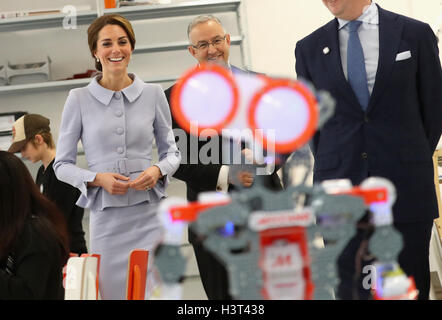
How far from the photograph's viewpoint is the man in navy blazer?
4.83 ft

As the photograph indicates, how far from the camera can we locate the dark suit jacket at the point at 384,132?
1474mm

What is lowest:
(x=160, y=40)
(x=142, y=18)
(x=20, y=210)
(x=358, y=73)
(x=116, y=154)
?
(x=20, y=210)

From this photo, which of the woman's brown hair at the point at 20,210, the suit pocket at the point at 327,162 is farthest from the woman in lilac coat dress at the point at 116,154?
the suit pocket at the point at 327,162

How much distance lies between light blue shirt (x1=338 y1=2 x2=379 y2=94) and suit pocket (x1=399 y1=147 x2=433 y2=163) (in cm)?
18

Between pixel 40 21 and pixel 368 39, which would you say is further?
pixel 40 21

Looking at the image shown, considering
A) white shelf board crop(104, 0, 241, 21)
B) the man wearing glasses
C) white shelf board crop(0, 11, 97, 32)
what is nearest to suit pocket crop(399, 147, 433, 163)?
the man wearing glasses

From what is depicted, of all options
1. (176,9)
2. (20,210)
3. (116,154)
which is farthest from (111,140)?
(176,9)

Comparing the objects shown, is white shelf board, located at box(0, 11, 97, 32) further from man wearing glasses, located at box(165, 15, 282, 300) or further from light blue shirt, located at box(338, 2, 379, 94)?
light blue shirt, located at box(338, 2, 379, 94)

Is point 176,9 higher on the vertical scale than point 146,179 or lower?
higher

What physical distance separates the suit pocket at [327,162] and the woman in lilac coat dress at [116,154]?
1.61 ft

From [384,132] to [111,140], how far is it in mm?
795

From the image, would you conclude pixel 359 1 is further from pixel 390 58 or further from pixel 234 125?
pixel 234 125

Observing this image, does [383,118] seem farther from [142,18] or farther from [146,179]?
[142,18]

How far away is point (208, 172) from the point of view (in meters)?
1.82
